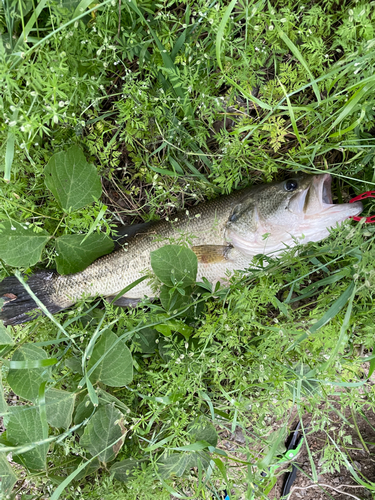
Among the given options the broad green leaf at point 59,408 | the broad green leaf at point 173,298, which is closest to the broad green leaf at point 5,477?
the broad green leaf at point 59,408

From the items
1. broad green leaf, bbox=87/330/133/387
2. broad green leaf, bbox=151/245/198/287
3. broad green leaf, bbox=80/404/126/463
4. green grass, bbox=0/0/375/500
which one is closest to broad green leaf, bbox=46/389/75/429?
green grass, bbox=0/0/375/500

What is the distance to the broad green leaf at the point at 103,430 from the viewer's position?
6.72ft

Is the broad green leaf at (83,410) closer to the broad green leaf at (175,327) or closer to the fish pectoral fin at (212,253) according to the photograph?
the broad green leaf at (175,327)

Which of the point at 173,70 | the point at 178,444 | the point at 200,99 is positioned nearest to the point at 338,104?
the point at 200,99

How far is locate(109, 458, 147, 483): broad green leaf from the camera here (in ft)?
7.00

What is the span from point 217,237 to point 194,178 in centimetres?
50

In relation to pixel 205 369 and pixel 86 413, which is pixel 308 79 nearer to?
pixel 205 369

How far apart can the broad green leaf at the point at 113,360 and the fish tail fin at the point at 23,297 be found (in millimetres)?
627

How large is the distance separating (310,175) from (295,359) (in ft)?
4.05

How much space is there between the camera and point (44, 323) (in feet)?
7.95

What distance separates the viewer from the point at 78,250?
7.49 ft

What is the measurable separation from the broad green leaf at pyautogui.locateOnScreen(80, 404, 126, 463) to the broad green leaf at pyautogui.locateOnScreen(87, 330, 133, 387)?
210 mm

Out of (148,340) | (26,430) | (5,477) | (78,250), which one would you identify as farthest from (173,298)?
(5,477)

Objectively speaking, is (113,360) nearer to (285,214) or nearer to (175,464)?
(175,464)
